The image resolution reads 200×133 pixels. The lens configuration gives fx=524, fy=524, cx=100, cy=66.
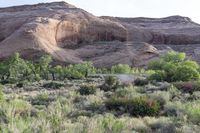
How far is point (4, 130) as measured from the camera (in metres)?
9.34

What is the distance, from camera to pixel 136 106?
16.2 m

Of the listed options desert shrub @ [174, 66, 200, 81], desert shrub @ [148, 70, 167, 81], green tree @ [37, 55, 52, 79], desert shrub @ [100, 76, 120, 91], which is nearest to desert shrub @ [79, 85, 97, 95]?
desert shrub @ [100, 76, 120, 91]

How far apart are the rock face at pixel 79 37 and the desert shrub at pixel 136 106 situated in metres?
56.4

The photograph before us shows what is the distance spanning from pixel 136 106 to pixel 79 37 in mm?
74298

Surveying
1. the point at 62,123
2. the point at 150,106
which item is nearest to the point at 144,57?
the point at 150,106

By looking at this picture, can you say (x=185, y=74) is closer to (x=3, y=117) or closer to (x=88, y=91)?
(x=88, y=91)

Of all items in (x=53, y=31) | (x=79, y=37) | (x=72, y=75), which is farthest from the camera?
(x=79, y=37)

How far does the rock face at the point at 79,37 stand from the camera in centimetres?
7588

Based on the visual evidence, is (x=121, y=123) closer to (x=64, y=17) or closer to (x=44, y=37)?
(x=44, y=37)

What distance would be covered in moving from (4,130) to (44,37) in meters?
71.4

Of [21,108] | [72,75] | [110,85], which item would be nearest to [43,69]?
[72,75]

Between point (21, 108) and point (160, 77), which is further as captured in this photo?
point (160, 77)

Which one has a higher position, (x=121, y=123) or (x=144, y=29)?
(x=121, y=123)

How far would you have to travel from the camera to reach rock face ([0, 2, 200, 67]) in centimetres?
7588
